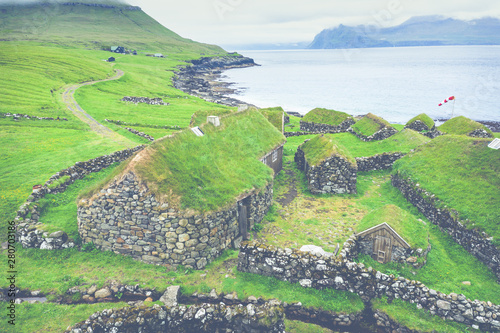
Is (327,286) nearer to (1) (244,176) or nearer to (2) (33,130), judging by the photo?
(1) (244,176)

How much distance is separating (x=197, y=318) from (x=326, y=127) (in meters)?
35.3

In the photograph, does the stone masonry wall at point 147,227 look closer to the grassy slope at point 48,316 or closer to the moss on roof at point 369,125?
the grassy slope at point 48,316

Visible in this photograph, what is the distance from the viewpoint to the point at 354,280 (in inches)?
509

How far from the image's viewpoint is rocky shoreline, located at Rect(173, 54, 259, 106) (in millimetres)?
→ 82125

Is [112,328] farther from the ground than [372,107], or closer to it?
closer to it

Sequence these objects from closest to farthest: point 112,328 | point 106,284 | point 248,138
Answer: point 112,328, point 106,284, point 248,138

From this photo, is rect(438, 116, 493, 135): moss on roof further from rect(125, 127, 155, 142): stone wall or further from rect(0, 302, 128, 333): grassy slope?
rect(0, 302, 128, 333): grassy slope

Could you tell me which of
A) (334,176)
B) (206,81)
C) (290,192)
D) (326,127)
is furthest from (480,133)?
(206,81)

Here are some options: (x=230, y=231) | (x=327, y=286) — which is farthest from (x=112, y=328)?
(x=327, y=286)

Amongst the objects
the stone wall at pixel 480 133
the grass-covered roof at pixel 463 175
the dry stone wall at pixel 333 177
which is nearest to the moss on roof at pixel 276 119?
the dry stone wall at pixel 333 177

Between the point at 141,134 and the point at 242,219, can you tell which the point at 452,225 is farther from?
the point at 141,134

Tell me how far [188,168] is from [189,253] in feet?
13.5

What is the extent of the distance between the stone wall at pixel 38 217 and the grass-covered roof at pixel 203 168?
485 centimetres

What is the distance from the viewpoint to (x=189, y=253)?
13.6m
